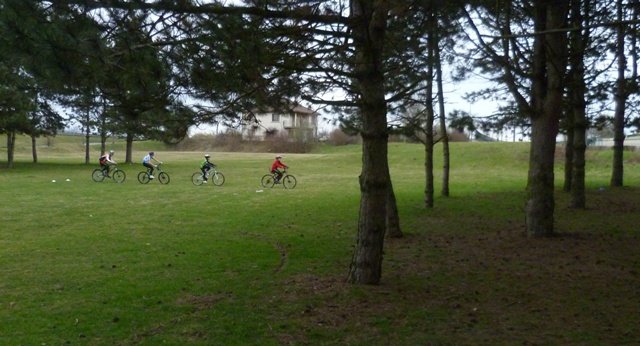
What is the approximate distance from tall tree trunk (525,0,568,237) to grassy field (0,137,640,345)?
1.85 ft

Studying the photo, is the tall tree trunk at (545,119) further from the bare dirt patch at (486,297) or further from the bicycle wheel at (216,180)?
the bicycle wheel at (216,180)

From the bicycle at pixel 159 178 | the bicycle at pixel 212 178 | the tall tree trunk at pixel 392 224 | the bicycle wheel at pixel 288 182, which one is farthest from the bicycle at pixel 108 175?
the tall tree trunk at pixel 392 224

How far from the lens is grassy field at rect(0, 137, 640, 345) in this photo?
5633 mm

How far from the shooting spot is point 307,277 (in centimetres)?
780

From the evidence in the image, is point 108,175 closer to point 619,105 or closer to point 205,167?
point 205,167

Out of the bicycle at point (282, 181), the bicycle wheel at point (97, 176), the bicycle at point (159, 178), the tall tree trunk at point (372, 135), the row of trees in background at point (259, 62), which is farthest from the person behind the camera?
the bicycle wheel at point (97, 176)

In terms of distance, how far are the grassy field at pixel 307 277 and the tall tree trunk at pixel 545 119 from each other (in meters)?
0.56

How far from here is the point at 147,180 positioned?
2797cm

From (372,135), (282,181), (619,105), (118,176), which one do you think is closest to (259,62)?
(372,135)

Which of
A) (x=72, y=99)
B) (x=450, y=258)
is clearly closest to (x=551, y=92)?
(x=450, y=258)

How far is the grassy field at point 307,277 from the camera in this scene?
563 centimetres

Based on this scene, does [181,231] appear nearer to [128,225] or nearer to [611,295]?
[128,225]

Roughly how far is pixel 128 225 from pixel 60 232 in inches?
61.5

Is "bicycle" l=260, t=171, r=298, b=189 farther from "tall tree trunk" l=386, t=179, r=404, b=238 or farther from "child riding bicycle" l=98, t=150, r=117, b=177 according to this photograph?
"tall tree trunk" l=386, t=179, r=404, b=238
